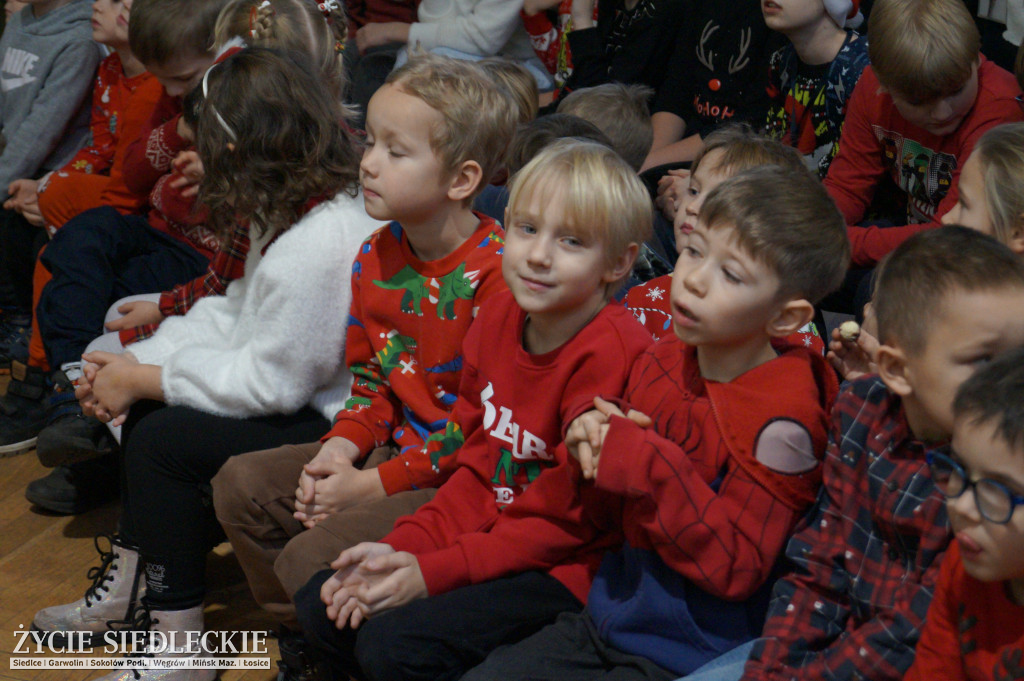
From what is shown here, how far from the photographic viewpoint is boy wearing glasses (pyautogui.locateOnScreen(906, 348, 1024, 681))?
920mm

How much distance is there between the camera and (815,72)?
2.48 metres

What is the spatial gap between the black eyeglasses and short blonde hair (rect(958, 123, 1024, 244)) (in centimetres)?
56

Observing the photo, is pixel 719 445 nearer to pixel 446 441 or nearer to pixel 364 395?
pixel 446 441

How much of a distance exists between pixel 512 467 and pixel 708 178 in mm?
604

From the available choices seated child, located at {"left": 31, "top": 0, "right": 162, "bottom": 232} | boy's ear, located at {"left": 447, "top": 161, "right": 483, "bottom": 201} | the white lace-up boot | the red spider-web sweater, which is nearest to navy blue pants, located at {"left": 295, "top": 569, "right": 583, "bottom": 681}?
the red spider-web sweater

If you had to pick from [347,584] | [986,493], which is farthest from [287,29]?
[986,493]

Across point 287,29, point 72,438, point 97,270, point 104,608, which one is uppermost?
point 287,29

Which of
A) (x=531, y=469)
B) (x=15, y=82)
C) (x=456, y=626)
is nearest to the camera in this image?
(x=456, y=626)

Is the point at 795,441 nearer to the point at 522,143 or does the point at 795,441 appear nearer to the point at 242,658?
the point at 522,143

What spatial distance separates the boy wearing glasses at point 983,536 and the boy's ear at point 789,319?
29cm

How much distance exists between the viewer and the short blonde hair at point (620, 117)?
226 centimetres

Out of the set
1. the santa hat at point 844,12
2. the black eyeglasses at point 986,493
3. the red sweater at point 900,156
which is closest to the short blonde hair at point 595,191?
the black eyeglasses at point 986,493

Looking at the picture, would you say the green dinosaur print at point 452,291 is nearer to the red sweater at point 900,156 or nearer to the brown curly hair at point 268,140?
the brown curly hair at point 268,140

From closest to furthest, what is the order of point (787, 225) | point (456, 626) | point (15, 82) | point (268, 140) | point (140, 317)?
point (787, 225) < point (456, 626) < point (268, 140) < point (140, 317) < point (15, 82)
